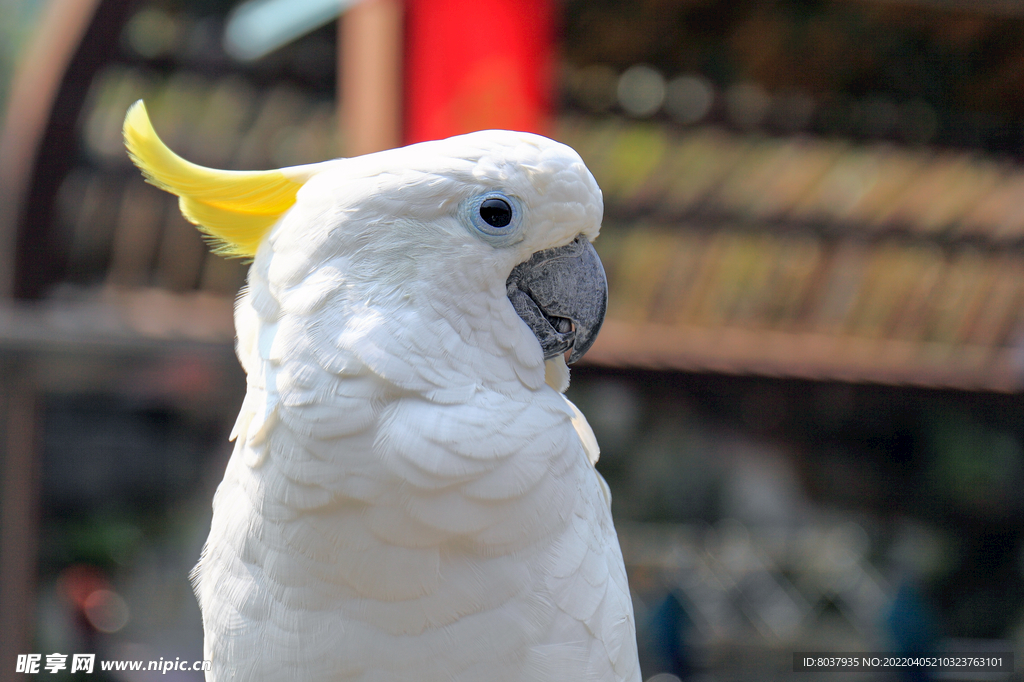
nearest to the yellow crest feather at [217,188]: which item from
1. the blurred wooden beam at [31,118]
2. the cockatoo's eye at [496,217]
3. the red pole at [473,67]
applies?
the cockatoo's eye at [496,217]

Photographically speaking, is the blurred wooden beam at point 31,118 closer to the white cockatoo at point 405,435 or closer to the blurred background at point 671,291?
the blurred background at point 671,291

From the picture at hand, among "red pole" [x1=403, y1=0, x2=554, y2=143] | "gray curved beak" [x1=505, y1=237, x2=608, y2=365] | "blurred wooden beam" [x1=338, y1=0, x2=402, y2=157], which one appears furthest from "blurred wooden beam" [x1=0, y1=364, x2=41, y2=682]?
"gray curved beak" [x1=505, y1=237, x2=608, y2=365]

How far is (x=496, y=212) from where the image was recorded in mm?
878

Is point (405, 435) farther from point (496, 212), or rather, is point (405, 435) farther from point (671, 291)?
point (671, 291)

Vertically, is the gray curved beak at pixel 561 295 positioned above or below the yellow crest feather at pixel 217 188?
below

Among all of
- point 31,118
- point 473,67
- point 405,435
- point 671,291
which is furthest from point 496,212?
point 31,118

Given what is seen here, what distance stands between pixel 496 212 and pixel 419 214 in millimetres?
88

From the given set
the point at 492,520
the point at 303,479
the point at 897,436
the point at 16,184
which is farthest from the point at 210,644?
the point at 897,436

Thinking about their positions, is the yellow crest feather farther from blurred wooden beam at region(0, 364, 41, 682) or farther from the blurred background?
blurred wooden beam at region(0, 364, 41, 682)

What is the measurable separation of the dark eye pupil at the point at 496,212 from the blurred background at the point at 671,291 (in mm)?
1345

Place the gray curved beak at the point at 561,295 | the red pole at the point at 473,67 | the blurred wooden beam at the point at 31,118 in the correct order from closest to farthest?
the gray curved beak at the point at 561,295 < the red pole at the point at 473,67 < the blurred wooden beam at the point at 31,118

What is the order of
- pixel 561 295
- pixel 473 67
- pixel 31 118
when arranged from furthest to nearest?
pixel 31 118 < pixel 473 67 < pixel 561 295

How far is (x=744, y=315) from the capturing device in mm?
2643

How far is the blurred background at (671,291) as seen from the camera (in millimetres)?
2305
